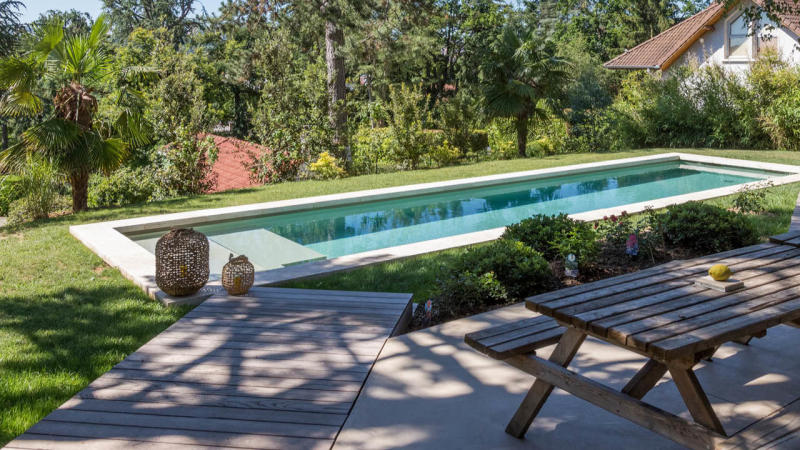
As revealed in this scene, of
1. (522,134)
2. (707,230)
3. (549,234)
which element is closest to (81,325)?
(549,234)

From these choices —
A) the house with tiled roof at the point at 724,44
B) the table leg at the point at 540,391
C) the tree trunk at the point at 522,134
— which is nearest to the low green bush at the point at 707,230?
the table leg at the point at 540,391

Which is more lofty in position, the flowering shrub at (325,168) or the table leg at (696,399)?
the flowering shrub at (325,168)

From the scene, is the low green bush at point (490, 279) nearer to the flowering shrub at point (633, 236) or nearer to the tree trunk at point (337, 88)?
the flowering shrub at point (633, 236)

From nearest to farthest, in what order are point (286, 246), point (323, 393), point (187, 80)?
point (323, 393) < point (286, 246) < point (187, 80)

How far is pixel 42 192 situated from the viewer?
29.3 feet

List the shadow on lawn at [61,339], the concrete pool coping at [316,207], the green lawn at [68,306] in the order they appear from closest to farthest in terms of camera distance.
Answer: the shadow on lawn at [61,339] < the green lawn at [68,306] < the concrete pool coping at [316,207]

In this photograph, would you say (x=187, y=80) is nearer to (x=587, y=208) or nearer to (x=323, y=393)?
(x=587, y=208)

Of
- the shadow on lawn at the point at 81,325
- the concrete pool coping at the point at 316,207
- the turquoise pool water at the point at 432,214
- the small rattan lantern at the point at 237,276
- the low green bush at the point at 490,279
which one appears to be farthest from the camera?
the turquoise pool water at the point at 432,214

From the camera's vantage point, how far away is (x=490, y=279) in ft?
15.6

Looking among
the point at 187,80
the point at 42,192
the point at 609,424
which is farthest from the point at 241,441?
the point at 187,80

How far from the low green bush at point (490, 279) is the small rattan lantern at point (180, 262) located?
6.11ft

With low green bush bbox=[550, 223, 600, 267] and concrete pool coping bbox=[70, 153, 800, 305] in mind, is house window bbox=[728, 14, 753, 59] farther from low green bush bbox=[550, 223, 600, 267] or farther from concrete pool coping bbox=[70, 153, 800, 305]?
low green bush bbox=[550, 223, 600, 267]

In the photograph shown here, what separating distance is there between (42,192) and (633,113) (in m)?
13.6

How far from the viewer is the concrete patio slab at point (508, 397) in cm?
292
